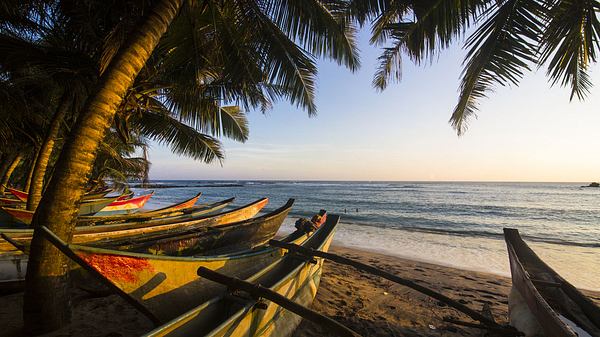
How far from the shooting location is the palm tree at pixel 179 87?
2500 millimetres

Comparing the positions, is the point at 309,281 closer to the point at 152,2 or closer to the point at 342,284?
the point at 342,284

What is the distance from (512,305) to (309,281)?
113 inches

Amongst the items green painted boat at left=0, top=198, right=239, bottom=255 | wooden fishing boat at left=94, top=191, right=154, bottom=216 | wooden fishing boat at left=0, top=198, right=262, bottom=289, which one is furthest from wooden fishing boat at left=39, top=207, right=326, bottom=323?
wooden fishing boat at left=94, top=191, right=154, bottom=216

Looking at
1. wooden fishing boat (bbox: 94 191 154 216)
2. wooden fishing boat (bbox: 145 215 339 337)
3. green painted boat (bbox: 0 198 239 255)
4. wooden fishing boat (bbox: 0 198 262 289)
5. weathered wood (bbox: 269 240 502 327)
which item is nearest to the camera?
wooden fishing boat (bbox: 145 215 339 337)

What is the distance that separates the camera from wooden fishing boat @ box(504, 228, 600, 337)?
8.83 ft

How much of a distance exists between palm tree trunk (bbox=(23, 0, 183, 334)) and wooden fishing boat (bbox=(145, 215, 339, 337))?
1.41m

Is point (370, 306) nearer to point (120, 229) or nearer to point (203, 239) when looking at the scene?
point (203, 239)

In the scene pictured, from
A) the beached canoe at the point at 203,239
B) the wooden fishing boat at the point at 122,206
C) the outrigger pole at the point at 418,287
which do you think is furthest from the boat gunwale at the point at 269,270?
the wooden fishing boat at the point at 122,206

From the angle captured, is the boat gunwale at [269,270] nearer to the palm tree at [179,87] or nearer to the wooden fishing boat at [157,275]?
the wooden fishing boat at [157,275]

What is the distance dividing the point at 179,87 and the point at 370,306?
5375 mm

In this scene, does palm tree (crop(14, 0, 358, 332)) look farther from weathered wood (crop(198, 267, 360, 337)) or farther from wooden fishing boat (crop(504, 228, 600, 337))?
wooden fishing boat (crop(504, 228, 600, 337))

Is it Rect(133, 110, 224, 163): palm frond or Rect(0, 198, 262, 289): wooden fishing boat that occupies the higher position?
Rect(133, 110, 224, 163): palm frond

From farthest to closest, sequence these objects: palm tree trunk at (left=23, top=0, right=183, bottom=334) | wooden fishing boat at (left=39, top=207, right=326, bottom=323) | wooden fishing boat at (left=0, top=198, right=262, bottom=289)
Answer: wooden fishing boat at (left=0, top=198, right=262, bottom=289), palm tree trunk at (left=23, top=0, right=183, bottom=334), wooden fishing boat at (left=39, top=207, right=326, bottom=323)

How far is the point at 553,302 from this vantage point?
380 centimetres
